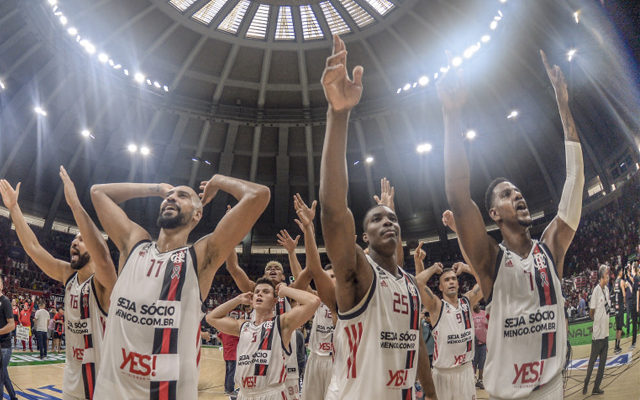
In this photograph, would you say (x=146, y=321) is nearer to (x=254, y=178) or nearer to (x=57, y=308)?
(x=57, y=308)

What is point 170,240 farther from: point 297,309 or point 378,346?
point 297,309

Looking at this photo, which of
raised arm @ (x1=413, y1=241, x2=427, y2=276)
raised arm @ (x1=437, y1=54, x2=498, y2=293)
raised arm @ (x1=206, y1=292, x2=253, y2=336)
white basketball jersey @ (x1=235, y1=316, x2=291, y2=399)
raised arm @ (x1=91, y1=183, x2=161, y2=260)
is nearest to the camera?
raised arm @ (x1=437, y1=54, x2=498, y2=293)

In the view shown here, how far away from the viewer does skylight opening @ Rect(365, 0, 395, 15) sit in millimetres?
16094

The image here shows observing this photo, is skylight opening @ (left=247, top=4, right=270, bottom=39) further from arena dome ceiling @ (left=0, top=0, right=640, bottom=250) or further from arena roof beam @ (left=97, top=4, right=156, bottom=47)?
arena roof beam @ (left=97, top=4, right=156, bottom=47)

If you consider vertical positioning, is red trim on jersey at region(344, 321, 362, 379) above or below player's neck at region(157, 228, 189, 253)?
below

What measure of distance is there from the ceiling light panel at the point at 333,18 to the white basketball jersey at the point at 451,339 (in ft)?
45.4

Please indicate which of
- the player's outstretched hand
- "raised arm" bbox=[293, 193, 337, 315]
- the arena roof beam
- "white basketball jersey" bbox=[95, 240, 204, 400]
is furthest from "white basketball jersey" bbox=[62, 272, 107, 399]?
the arena roof beam

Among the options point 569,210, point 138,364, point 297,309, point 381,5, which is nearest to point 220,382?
point 297,309

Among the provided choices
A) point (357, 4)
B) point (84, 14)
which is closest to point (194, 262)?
point (357, 4)

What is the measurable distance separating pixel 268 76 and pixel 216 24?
3.50 metres

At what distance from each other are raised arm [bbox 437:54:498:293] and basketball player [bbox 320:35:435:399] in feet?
1.65

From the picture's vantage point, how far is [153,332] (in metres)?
2.71

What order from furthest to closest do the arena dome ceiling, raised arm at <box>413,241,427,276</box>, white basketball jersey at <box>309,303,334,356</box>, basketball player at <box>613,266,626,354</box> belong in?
the arena dome ceiling < basketball player at <box>613,266,626,354</box> < white basketball jersey at <box>309,303,334,356</box> < raised arm at <box>413,241,427,276</box>

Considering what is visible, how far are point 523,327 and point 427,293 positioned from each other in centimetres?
344
